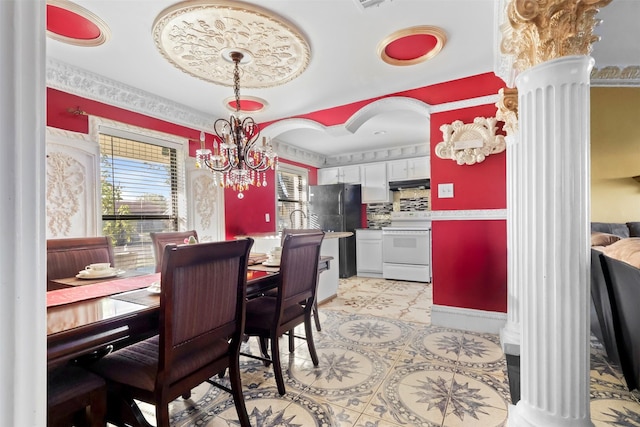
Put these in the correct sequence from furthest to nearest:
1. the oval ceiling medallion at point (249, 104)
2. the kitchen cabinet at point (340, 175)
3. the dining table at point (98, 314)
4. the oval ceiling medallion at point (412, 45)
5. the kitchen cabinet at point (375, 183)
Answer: the kitchen cabinet at point (340, 175), the kitchen cabinet at point (375, 183), the oval ceiling medallion at point (249, 104), the oval ceiling medallion at point (412, 45), the dining table at point (98, 314)

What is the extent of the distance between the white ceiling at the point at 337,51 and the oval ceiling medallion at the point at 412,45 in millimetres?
54

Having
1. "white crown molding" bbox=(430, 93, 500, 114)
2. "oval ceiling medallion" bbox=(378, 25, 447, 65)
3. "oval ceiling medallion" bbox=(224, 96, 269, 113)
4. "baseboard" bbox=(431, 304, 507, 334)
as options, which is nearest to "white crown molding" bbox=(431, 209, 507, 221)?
"baseboard" bbox=(431, 304, 507, 334)

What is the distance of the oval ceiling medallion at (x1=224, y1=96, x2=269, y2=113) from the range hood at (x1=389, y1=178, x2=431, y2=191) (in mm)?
3119

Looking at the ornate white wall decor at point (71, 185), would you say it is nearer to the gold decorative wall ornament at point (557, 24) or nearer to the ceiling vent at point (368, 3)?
the ceiling vent at point (368, 3)

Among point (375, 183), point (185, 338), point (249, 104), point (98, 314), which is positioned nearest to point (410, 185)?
point (375, 183)

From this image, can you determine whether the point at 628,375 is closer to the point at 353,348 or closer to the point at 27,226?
the point at 353,348

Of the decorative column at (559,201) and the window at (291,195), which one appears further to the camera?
the window at (291,195)

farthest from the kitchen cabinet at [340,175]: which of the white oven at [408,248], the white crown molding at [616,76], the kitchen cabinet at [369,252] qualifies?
the white crown molding at [616,76]

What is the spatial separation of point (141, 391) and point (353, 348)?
1640 millimetres

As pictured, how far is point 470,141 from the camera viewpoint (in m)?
2.82

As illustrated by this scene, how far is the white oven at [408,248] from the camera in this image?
4945mm

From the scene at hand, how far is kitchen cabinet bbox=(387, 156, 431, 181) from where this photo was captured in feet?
18.0

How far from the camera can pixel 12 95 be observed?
44 centimetres

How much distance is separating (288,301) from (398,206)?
4.56 metres
